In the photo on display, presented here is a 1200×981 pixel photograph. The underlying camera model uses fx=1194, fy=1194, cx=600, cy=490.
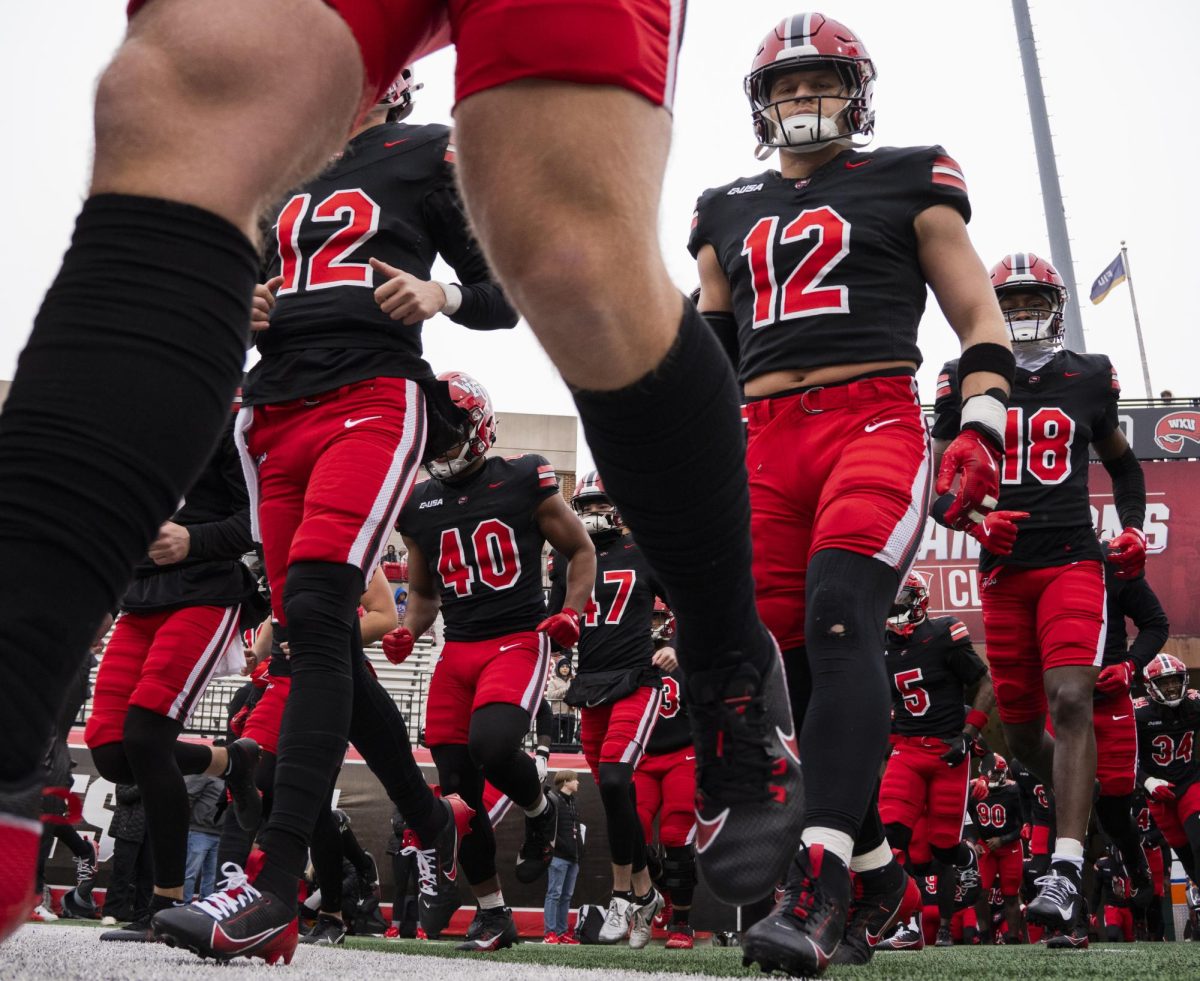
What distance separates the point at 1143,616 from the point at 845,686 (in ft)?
20.1

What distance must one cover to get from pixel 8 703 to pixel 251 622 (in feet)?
16.1

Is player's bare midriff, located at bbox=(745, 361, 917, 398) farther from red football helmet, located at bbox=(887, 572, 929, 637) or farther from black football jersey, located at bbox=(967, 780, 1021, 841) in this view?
black football jersey, located at bbox=(967, 780, 1021, 841)

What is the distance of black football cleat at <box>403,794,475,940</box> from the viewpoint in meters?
4.30

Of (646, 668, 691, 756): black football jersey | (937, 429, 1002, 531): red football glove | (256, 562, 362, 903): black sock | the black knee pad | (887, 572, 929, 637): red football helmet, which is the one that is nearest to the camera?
(256, 562, 362, 903): black sock

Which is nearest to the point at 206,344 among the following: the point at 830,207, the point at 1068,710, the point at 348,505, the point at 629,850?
the point at 348,505

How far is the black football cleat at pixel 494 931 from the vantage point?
5594mm

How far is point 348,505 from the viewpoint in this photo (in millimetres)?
3154

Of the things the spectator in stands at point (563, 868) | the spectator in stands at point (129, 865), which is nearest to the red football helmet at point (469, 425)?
the spectator in stands at point (129, 865)

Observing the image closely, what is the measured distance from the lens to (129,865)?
32.4ft

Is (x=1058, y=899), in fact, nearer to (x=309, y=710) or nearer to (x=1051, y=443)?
(x=1051, y=443)

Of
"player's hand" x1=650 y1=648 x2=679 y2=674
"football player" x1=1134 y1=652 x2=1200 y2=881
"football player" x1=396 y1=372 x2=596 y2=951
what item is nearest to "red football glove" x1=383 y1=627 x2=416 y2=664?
"football player" x1=396 y1=372 x2=596 y2=951

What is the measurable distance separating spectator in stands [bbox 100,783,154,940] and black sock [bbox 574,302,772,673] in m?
9.24

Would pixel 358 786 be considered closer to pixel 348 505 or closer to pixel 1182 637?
pixel 348 505

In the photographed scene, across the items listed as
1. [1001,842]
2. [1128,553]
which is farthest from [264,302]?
[1001,842]
